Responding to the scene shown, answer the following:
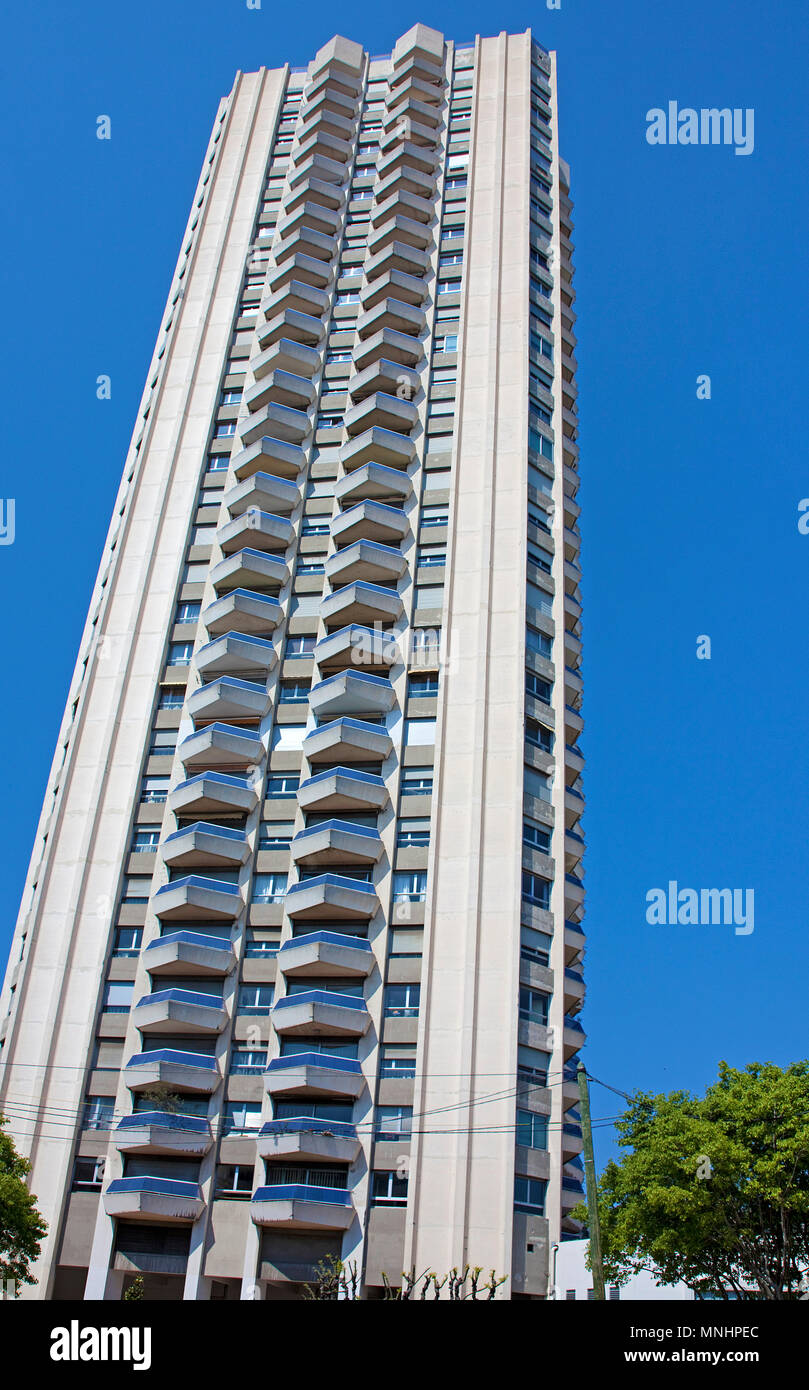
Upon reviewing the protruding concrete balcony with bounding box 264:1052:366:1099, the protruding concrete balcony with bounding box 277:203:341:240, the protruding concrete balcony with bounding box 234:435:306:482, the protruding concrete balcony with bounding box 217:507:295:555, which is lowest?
the protruding concrete balcony with bounding box 264:1052:366:1099

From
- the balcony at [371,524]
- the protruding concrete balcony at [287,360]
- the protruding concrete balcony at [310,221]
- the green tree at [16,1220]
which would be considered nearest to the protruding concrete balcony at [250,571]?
the balcony at [371,524]

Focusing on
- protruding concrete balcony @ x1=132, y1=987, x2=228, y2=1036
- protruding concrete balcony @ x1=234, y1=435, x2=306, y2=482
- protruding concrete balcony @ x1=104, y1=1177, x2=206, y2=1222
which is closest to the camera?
protruding concrete balcony @ x1=104, y1=1177, x2=206, y2=1222

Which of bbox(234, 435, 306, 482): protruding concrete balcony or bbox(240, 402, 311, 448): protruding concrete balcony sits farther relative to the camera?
bbox(240, 402, 311, 448): protruding concrete balcony

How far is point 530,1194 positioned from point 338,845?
1440 cm

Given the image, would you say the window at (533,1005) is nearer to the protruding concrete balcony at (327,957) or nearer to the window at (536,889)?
the window at (536,889)

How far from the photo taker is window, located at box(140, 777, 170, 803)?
48.1 metres

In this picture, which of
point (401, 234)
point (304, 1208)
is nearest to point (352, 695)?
point (304, 1208)

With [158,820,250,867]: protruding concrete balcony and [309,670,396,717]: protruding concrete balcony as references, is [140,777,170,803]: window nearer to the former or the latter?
[158,820,250,867]: protruding concrete balcony

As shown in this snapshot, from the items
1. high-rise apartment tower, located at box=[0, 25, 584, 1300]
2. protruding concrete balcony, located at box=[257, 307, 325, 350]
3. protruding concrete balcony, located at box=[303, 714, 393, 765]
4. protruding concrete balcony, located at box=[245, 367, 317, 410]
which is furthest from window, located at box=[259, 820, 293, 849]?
protruding concrete balcony, located at box=[257, 307, 325, 350]

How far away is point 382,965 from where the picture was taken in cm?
4241

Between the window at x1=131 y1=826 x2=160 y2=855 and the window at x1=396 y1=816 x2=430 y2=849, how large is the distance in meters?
10.6

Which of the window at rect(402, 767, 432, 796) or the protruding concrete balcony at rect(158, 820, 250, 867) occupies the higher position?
the window at rect(402, 767, 432, 796)

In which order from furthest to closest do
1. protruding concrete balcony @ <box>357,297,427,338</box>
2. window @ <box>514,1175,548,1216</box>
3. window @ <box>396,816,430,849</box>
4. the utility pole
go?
protruding concrete balcony @ <box>357,297,427,338</box>
window @ <box>396,816,430,849</box>
window @ <box>514,1175,548,1216</box>
the utility pole
